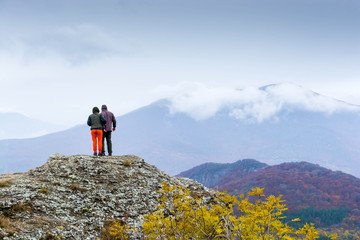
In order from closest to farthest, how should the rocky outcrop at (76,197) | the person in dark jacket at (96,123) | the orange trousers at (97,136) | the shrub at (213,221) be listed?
the shrub at (213,221) < the rocky outcrop at (76,197) < the person in dark jacket at (96,123) < the orange trousers at (97,136)

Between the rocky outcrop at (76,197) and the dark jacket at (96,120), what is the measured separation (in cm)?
337

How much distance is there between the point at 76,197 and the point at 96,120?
7477 millimetres

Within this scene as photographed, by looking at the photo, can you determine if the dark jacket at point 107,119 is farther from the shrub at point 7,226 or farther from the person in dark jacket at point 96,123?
the shrub at point 7,226

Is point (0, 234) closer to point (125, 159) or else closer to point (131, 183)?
point (131, 183)

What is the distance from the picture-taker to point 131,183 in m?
24.0

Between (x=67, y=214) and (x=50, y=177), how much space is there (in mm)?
5199

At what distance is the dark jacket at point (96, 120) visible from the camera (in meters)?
24.4

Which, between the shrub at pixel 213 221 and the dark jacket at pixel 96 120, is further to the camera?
the dark jacket at pixel 96 120

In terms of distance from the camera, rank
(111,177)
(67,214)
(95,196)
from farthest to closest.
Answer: (111,177)
(95,196)
(67,214)

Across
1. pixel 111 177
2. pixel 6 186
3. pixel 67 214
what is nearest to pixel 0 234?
pixel 67 214

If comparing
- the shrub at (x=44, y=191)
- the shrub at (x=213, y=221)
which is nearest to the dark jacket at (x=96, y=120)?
the shrub at (x=44, y=191)

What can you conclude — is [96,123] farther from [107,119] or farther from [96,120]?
[107,119]

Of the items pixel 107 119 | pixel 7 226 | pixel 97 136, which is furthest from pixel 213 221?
pixel 107 119

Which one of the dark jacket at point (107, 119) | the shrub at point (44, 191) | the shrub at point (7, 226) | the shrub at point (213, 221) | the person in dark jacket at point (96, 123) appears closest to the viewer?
the shrub at point (213, 221)
